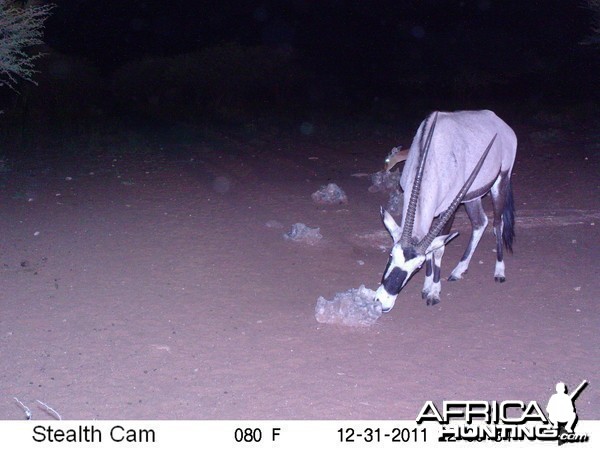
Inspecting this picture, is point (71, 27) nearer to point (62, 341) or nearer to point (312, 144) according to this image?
point (312, 144)

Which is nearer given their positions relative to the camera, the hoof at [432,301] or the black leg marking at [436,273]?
the hoof at [432,301]

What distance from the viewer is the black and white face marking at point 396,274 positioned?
5.85 metres

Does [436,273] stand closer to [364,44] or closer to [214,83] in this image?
[214,83]

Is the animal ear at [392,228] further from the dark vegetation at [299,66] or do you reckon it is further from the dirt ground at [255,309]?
the dark vegetation at [299,66]

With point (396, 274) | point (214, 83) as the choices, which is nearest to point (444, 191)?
point (396, 274)

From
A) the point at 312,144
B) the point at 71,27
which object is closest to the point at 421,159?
the point at 312,144

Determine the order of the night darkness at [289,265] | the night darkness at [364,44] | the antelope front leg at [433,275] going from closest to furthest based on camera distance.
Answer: the night darkness at [289,265] → the antelope front leg at [433,275] → the night darkness at [364,44]

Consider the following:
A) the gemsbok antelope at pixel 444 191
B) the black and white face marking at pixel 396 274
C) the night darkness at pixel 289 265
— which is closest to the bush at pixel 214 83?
the night darkness at pixel 289 265

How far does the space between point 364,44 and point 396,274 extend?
34091mm

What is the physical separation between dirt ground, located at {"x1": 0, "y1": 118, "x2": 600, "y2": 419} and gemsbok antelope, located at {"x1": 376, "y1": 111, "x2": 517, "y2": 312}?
35cm

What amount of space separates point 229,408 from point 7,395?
5.20ft

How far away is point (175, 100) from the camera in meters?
24.9

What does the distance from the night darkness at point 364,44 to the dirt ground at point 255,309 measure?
49.3 ft

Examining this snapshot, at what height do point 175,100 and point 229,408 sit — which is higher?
point 229,408
